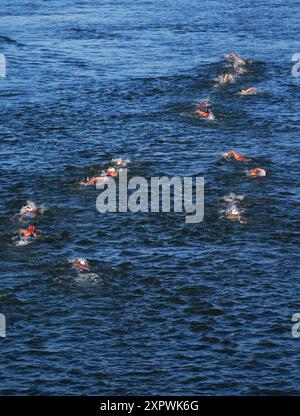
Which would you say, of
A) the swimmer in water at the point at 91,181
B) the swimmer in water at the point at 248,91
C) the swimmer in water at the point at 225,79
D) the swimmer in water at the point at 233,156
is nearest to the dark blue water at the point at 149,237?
the swimmer in water at the point at 233,156

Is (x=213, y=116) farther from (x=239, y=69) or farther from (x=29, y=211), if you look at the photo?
(x=29, y=211)

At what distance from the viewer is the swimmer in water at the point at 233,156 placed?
71.6 m

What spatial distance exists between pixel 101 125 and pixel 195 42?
40.6 metres

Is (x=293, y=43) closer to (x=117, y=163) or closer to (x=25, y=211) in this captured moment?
(x=117, y=163)

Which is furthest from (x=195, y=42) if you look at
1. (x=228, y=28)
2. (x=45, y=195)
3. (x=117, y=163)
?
(x=45, y=195)

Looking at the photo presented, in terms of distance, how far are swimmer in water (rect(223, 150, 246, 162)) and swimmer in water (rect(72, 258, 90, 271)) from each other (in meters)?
22.7

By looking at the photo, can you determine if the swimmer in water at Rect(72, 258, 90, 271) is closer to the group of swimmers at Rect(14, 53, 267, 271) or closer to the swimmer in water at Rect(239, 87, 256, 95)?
the group of swimmers at Rect(14, 53, 267, 271)

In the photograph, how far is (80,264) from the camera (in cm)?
5328

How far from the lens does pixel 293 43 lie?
378 ft

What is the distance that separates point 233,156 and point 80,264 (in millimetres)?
23692

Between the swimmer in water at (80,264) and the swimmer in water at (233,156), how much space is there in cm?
2268

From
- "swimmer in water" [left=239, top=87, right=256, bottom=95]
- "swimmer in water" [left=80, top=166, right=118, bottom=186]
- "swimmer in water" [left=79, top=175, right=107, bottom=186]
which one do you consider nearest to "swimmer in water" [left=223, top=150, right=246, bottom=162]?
"swimmer in water" [left=80, top=166, right=118, bottom=186]
